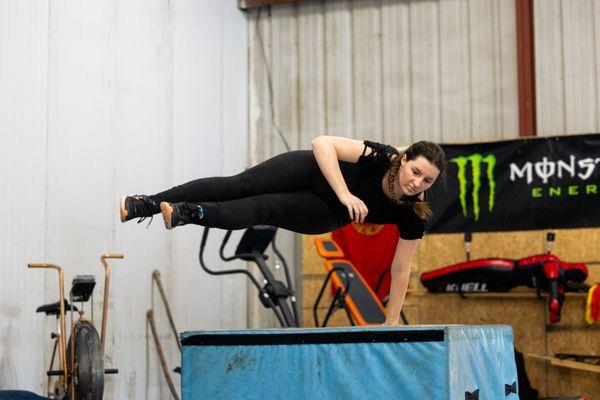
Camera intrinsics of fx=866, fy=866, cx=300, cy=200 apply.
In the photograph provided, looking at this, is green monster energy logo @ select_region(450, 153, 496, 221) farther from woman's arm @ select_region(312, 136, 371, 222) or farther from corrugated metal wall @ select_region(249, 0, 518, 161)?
woman's arm @ select_region(312, 136, 371, 222)

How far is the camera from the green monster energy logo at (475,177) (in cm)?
716

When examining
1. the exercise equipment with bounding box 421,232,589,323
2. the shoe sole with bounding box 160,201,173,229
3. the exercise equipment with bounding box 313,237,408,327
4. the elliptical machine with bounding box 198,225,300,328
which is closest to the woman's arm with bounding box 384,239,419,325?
the shoe sole with bounding box 160,201,173,229

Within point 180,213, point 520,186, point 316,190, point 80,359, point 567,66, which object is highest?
point 567,66

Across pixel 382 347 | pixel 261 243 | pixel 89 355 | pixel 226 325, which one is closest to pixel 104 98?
pixel 261 243

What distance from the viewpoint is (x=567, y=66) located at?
24.3 ft

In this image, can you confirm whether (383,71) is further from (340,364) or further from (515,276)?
(340,364)

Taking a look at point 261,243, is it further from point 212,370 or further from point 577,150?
point 577,150

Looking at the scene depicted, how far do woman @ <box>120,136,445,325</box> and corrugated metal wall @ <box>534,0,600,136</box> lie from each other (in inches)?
154

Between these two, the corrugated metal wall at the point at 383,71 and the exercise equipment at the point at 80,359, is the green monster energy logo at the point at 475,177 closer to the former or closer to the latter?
the corrugated metal wall at the point at 383,71

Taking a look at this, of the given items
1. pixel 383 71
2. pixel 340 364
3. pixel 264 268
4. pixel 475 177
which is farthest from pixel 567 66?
pixel 340 364

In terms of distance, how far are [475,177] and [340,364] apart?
159 inches

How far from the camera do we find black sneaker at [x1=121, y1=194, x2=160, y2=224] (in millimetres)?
3541

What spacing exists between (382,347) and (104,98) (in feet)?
10.7

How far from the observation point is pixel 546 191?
7023mm
